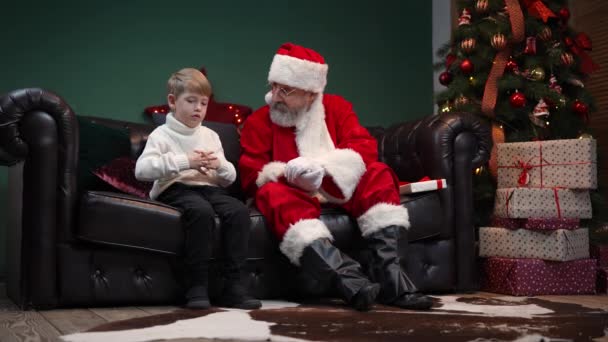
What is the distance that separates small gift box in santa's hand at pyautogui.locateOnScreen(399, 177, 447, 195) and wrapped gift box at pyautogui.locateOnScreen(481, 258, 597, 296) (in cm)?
47

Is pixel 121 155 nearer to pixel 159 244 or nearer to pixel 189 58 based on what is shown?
pixel 159 244

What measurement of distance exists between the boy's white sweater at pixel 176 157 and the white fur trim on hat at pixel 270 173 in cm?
15

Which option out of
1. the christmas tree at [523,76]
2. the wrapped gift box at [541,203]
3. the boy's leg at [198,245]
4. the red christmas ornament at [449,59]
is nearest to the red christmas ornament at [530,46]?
the christmas tree at [523,76]

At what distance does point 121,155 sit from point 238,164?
52 centimetres

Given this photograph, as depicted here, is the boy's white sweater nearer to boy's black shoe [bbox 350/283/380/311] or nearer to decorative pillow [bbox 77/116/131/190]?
decorative pillow [bbox 77/116/131/190]

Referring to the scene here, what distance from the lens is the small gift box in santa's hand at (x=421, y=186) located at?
2.73 m

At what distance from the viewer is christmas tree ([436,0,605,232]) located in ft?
10.8

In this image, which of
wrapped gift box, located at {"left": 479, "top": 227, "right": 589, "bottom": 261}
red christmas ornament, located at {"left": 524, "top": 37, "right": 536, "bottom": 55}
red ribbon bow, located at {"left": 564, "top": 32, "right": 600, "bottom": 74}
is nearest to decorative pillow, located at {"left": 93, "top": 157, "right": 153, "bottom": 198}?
wrapped gift box, located at {"left": 479, "top": 227, "right": 589, "bottom": 261}

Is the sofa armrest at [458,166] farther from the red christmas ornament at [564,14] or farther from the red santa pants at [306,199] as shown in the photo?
the red christmas ornament at [564,14]

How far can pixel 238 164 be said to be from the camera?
120 inches

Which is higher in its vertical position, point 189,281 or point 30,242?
point 30,242

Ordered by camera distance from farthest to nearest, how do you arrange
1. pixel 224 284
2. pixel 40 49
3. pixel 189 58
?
pixel 189 58
pixel 40 49
pixel 224 284

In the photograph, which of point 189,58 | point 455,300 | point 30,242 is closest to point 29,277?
point 30,242

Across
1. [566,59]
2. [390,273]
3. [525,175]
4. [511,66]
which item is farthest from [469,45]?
[390,273]
